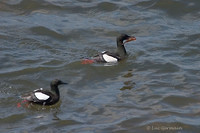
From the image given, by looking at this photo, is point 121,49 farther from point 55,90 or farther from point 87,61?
point 55,90

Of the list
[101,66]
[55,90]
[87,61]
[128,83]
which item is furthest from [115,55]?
[55,90]

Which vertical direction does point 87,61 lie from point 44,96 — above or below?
above

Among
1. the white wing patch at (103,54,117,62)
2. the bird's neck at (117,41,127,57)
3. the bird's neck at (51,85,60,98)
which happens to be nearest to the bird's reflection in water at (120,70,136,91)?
the white wing patch at (103,54,117,62)

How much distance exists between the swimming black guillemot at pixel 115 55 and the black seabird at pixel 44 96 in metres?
3.01

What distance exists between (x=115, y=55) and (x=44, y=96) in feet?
13.8

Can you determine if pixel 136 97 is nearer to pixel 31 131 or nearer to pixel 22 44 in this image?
pixel 31 131

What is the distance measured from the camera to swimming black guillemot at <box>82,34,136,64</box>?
15.5 m

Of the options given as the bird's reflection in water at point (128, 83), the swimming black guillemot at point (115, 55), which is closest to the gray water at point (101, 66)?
the bird's reflection in water at point (128, 83)

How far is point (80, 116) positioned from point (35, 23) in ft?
23.8

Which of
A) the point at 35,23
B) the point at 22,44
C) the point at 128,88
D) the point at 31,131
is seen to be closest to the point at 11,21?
the point at 35,23

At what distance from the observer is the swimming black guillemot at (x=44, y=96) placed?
12227 mm

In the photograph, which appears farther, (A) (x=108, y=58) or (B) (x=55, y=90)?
(A) (x=108, y=58)

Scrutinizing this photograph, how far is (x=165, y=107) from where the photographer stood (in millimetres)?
12281

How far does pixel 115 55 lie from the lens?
52.1 ft
